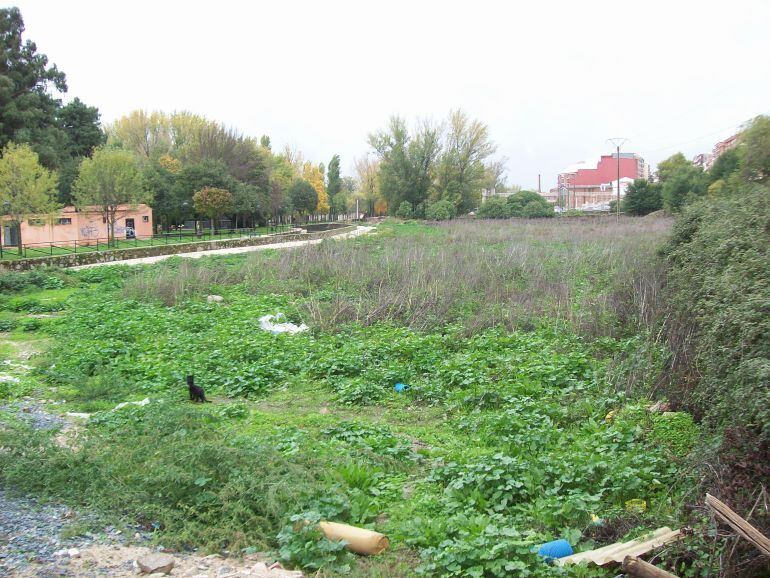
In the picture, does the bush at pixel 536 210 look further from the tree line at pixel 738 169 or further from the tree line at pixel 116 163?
the tree line at pixel 116 163

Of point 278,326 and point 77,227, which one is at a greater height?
point 77,227

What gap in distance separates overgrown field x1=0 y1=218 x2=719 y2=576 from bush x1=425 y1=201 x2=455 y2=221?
40.2m

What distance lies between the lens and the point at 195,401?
848 cm

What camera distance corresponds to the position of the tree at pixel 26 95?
123ft

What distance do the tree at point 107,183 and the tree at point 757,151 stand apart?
1240 inches

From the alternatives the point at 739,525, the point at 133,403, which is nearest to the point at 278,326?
the point at 133,403

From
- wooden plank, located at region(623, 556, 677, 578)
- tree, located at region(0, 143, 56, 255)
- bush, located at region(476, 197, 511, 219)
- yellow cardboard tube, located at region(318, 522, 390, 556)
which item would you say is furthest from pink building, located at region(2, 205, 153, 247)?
wooden plank, located at region(623, 556, 677, 578)

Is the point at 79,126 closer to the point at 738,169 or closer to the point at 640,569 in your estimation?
the point at 738,169

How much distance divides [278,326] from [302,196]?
56.8 meters

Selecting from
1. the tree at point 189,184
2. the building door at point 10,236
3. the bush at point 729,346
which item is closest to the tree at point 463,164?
the tree at point 189,184

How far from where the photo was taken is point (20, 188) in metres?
30.1

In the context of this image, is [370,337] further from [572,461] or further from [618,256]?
[618,256]

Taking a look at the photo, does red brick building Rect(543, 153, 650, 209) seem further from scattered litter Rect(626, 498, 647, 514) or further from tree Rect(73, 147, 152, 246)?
scattered litter Rect(626, 498, 647, 514)

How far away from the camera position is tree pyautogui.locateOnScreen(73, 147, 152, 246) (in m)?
35.8
